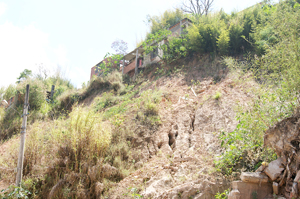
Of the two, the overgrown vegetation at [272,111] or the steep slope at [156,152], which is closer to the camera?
the overgrown vegetation at [272,111]

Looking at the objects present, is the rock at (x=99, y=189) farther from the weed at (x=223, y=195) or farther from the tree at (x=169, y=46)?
the tree at (x=169, y=46)

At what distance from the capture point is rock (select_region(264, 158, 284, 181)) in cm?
383

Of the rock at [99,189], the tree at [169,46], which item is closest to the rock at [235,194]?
the rock at [99,189]

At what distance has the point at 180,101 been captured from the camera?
9.37 m

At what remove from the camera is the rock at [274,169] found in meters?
3.83

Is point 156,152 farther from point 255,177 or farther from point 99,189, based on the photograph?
point 255,177

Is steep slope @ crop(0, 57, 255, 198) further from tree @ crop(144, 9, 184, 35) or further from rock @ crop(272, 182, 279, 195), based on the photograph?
tree @ crop(144, 9, 184, 35)

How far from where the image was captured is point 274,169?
387 cm

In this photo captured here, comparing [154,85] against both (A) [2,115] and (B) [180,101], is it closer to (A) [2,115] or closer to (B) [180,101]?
(B) [180,101]

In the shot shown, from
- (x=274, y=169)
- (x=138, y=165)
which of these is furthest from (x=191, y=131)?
(x=274, y=169)

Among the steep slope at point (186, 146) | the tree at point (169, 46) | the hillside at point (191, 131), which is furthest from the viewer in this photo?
the tree at point (169, 46)

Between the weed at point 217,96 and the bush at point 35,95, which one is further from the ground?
the bush at point 35,95

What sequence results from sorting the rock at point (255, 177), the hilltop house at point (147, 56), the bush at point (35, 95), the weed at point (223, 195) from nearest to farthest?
the rock at point (255, 177)
the weed at point (223, 195)
the hilltop house at point (147, 56)
the bush at point (35, 95)

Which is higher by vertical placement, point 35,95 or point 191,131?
point 35,95
